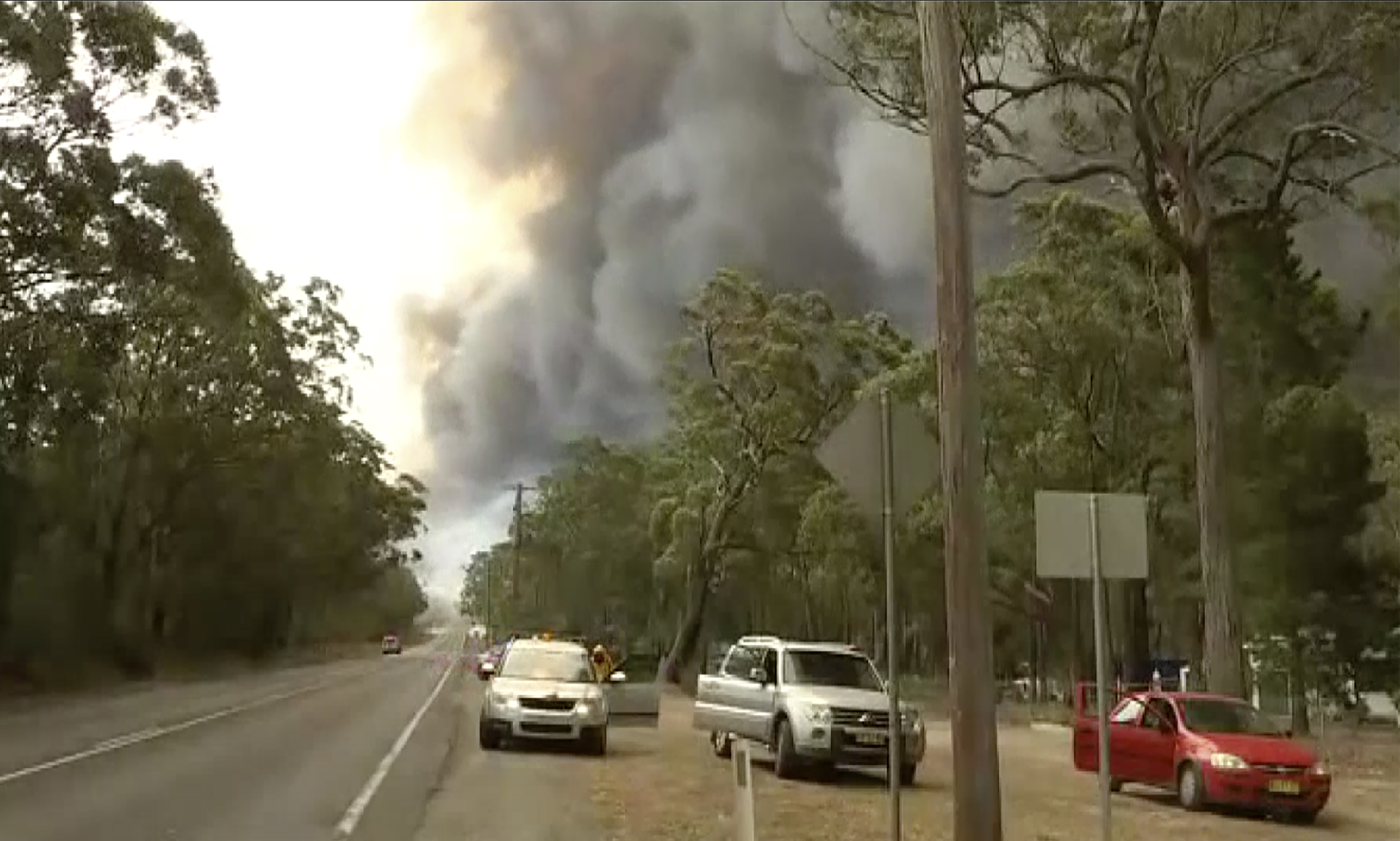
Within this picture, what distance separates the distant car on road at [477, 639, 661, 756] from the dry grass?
0.74m

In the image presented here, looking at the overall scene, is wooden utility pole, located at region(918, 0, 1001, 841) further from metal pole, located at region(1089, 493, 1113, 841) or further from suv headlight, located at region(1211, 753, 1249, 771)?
suv headlight, located at region(1211, 753, 1249, 771)

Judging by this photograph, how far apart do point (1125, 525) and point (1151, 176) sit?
635 inches

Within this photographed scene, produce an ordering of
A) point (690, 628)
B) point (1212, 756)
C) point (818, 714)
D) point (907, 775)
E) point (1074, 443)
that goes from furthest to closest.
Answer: point (690, 628) → point (1074, 443) → point (907, 775) → point (818, 714) → point (1212, 756)

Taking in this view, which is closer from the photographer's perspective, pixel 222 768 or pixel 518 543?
pixel 222 768

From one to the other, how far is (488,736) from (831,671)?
229 inches

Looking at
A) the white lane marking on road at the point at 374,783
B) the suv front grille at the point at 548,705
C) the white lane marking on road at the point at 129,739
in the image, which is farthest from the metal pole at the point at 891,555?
the white lane marking on road at the point at 129,739

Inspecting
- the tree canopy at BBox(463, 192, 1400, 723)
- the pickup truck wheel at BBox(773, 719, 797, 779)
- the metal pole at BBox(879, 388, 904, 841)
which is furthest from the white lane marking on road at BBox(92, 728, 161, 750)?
the tree canopy at BBox(463, 192, 1400, 723)

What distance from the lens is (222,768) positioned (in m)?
18.6

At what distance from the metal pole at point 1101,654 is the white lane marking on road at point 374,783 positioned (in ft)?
20.7

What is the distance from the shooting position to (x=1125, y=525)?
11.0 meters

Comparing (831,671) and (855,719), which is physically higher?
(831,671)

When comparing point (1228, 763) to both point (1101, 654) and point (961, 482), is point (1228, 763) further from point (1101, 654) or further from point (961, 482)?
point (961, 482)

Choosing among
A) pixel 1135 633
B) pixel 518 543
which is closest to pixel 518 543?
pixel 518 543

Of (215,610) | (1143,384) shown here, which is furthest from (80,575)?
(1143,384)
